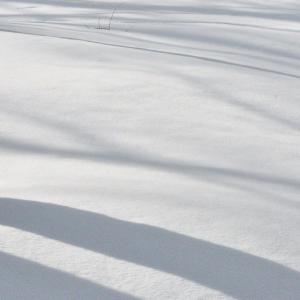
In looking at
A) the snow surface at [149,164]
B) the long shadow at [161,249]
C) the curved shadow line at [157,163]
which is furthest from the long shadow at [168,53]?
the long shadow at [161,249]

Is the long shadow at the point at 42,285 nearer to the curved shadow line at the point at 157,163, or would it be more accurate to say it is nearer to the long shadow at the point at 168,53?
the curved shadow line at the point at 157,163

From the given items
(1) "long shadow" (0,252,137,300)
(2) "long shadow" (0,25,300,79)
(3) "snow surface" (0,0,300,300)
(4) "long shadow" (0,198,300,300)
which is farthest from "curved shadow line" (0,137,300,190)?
(2) "long shadow" (0,25,300,79)

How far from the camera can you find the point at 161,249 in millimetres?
3350

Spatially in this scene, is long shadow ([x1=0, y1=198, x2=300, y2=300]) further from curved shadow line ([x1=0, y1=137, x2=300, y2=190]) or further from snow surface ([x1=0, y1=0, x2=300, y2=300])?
curved shadow line ([x1=0, y1=137, x2=300, y2=190])

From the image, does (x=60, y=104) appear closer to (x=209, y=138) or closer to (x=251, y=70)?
(x=209, y=138)

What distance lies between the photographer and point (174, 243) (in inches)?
134

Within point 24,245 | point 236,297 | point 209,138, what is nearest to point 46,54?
point 209,138

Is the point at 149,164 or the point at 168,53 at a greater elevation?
the point at 168,53

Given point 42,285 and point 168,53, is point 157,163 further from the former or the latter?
Result: point 168,53

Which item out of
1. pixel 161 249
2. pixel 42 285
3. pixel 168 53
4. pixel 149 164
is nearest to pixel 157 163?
pixel 149 164

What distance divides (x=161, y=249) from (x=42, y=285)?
521mm

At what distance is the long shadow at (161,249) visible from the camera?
3.08m

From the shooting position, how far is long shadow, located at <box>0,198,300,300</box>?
10.1 ft

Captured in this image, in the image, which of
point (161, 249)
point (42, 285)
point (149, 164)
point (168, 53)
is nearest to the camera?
point (42, 285)
